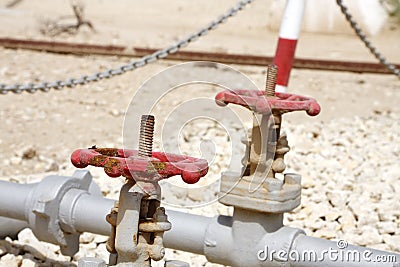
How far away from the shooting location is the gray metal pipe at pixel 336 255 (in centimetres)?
187

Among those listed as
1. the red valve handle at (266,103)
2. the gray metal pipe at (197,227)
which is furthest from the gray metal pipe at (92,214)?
the red valve handle at (266,103)

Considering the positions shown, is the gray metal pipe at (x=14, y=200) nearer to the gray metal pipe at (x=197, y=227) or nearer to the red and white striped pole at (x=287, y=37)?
the gray metal pipe at (x=197, y=227)

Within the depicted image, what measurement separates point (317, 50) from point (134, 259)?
5.81 m

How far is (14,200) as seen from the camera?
2250 millimetres

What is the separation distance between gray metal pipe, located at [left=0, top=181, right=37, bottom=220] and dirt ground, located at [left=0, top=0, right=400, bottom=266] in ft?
3.09

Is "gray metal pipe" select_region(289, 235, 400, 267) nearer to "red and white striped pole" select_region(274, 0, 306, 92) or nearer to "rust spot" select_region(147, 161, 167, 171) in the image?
"rust spot" select_region(147, 161, 167, 171)

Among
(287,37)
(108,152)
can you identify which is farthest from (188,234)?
(287,37)

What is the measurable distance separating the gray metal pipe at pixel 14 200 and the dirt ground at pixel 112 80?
3.09 feet

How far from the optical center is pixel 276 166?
2080 mm

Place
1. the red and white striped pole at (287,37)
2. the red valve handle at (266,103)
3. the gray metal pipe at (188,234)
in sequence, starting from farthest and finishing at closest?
the red and white striped pole at (287,37), the gray metal pipe at (188,234), the red valve handle at (266,103)

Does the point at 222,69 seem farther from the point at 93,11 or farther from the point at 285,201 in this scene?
the point at 93,11

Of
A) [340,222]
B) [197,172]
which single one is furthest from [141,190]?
[340,222]

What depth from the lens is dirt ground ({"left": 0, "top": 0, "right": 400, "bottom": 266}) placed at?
3.87 metres

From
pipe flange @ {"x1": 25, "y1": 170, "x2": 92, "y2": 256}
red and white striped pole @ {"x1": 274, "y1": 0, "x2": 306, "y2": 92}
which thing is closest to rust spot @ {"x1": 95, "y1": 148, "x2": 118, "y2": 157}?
pipe flange @ {"x1": 25, "y1": 170, "x2": 92, "y2": 256}
